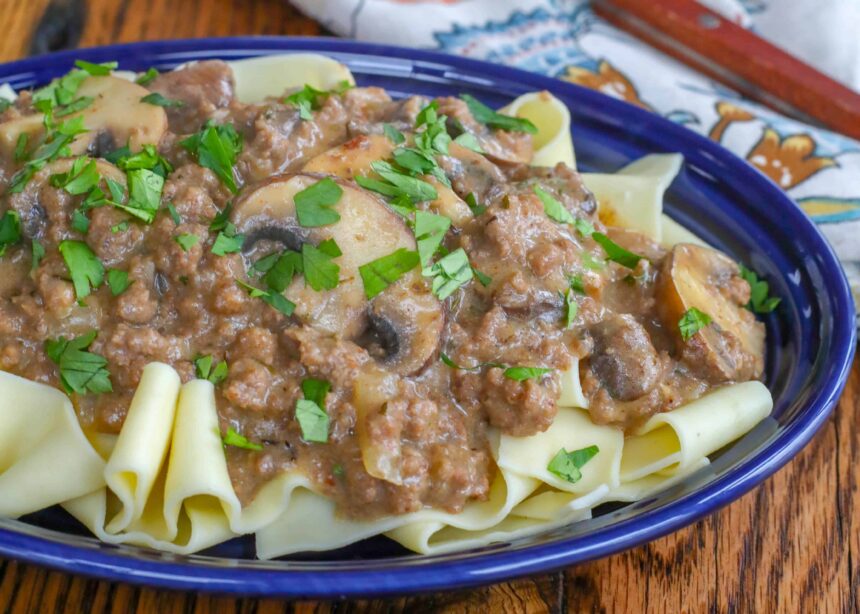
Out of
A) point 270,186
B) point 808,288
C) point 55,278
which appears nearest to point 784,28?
point 808,288

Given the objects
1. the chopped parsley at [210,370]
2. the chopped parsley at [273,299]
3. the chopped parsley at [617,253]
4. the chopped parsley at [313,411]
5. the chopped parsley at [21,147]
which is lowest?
the chopped parsley at [210,370]

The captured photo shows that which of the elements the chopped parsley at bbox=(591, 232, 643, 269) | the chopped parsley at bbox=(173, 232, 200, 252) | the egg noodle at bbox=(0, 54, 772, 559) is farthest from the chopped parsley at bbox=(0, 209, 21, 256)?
the chopped parsley at bbox=(591, 232, 643, 269)

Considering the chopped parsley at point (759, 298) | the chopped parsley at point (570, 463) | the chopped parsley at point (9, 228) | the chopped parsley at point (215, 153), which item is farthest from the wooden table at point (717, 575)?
the chopped parsley at point (215, 153)

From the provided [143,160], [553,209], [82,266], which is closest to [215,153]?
[143,160]

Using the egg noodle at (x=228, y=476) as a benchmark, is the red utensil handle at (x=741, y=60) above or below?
above

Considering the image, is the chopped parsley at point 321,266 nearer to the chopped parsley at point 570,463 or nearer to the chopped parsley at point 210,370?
the chopped parsley at point 210,370

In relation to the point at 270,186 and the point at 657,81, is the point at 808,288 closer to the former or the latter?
the point at 657,81
